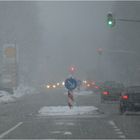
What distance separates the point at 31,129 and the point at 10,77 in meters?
50.9

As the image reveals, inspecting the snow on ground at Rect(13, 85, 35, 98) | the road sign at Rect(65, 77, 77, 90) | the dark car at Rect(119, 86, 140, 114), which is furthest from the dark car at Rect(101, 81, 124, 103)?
the snow on ground at Rect(13, 85, 35, 98)

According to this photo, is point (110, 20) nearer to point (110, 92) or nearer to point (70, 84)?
point (70, 84)

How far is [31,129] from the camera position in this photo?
22234 mm

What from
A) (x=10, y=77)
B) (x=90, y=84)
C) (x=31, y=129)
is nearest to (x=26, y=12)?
(x=90, y=84)

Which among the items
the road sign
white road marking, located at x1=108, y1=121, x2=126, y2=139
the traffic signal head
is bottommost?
white road marking, located at x1=108, y1=121, x2=126, y2=139

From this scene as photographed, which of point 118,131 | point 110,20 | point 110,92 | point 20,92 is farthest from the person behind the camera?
point 20,92

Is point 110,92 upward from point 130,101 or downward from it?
downward

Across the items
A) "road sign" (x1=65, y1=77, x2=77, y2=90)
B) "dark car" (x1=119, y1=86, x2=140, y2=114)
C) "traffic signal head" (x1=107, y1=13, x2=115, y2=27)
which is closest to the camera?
"dark car" (x1=119, y1=86, x2=140, y2=114)

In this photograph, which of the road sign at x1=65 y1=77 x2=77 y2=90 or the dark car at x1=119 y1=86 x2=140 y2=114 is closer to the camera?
the dark car at x1=119 y1=86 x2=140 y2=114

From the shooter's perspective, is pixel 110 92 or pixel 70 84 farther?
pixel 110 92

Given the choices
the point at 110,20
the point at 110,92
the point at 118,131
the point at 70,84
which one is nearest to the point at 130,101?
the point at 70,84

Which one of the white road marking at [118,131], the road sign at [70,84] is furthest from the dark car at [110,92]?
the white road marking at [118,131]

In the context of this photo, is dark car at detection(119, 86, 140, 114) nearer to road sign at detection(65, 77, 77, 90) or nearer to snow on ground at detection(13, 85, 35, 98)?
road sign at detection(65, 77, 77, 90)

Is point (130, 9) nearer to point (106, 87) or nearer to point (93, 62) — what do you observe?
point (106, 87)
